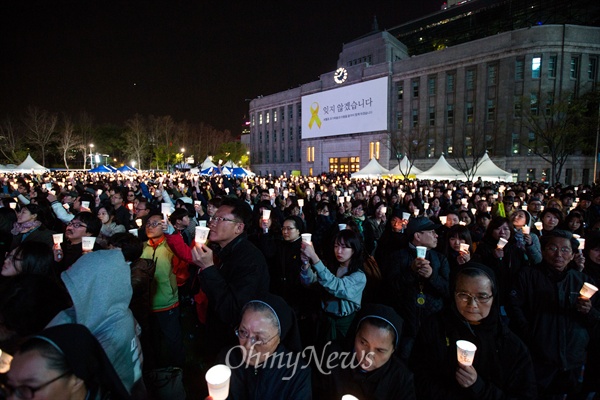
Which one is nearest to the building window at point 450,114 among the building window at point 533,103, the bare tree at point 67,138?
the building window at point 533,103

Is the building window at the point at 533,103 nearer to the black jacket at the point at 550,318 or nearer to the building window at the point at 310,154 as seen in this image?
the building window at the point at 310,154

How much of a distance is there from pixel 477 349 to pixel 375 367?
819 mm

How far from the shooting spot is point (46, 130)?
1836 inches

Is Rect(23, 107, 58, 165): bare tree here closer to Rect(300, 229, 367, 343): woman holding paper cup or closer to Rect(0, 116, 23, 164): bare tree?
Rect(0, 116, 23, 164): bare tree

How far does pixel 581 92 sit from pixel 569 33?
253 inches

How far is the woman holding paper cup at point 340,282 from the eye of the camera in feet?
9.78

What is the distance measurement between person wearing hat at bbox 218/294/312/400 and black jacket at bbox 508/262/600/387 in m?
2.50

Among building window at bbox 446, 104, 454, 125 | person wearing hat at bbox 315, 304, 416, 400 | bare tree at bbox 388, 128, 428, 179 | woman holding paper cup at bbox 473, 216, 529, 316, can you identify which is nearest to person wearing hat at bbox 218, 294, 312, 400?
person wearing hat at bbox 315, 304, 416, 400

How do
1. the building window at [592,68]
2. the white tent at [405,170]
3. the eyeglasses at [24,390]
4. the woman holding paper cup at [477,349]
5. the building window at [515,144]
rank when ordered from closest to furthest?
the eyeglasses at [24,390] → the woman holding paper cup at [477,349] → the white tent at [405,170] → the building window at [592,68] → the building window at [515,144]

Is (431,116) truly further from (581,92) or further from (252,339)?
(252,339)

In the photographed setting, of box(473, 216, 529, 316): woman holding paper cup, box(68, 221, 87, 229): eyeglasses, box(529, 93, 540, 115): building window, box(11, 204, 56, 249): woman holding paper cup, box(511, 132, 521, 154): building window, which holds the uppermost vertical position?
box(529, 93, 540, 115): building window

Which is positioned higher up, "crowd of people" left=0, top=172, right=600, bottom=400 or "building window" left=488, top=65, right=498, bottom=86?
"building window" left=488, top=65, right=498, bottom=86

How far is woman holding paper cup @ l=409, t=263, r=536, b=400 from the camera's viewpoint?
2.27 m

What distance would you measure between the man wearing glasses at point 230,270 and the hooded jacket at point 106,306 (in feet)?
1.76
